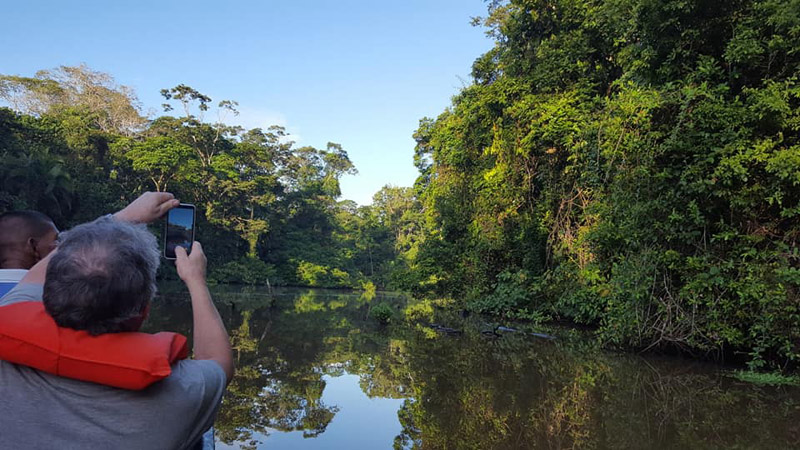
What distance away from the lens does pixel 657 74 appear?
716 cm

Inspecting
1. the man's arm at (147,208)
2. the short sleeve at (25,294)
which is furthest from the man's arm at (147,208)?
the short sleeve at (25,294)

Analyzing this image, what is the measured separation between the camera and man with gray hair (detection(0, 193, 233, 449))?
87cm

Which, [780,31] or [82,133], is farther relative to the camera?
[82,133]

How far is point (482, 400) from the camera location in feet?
15.1

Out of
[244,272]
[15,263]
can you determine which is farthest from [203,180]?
[15,263]

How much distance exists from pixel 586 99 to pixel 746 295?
5.98 metres

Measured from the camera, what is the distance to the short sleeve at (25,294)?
1013mm

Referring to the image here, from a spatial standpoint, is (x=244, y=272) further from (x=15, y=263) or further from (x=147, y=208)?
(x=147, y=208)

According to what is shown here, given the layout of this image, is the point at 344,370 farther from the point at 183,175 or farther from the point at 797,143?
the point at 183,175

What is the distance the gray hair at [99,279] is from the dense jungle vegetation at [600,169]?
644 centimetres

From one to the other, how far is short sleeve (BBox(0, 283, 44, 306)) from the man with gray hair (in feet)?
0.55

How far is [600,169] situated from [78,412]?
8797 mm

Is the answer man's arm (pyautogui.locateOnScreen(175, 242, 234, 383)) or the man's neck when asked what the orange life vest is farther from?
the man's neck

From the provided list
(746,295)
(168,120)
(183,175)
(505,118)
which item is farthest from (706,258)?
(168,120)
